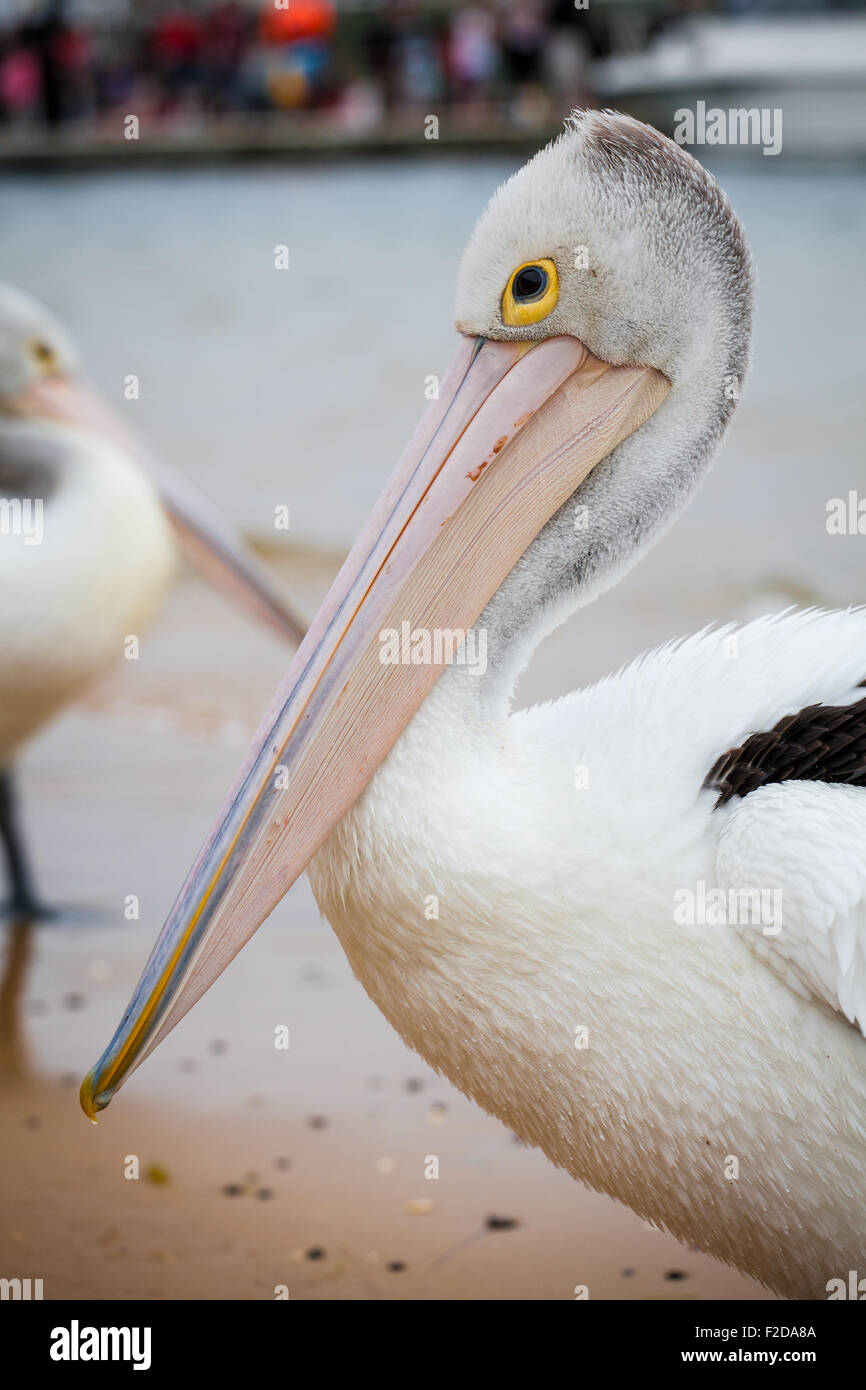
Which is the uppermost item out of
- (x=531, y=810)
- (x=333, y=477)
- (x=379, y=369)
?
(x=379, y=369)

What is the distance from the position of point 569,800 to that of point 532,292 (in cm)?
59

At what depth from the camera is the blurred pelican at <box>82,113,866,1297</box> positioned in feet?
5.39

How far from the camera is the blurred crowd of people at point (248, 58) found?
1047cm

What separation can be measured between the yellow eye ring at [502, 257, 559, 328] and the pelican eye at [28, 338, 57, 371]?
2.60 metres

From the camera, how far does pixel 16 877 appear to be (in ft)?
12.6

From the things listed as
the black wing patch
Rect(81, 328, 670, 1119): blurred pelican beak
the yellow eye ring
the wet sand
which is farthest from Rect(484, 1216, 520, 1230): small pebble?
the yellow eye ring

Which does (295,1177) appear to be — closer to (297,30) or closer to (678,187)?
(678,187)

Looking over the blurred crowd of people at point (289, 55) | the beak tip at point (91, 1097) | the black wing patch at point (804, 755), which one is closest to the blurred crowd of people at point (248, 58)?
the blurred crowd of people at point (289, 55)

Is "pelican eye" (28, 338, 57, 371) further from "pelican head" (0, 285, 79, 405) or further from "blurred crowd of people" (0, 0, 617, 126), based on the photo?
"blurred crowd of people" (0, 0, 617, 126)

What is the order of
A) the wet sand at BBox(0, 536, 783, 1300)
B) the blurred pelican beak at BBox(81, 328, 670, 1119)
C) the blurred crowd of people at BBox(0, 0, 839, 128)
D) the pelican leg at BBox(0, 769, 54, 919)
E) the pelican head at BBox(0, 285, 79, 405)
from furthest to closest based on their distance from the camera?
the blurred crowd of people at BBox(0, 0, 839, 128)
the pelican head at BBox(0, 285, 79, 405)
the pelican leg at BBox(0, 769, 54, 919)
the wet sand at BBox(0, 536, 783, 1300)
the blurred pelican beak at BBox(81, 328, 670, 1119)

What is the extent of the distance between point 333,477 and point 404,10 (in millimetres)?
5587

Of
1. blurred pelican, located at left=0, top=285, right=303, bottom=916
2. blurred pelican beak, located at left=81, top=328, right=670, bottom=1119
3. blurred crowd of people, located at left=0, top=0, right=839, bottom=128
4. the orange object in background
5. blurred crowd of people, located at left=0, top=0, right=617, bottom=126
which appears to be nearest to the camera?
blurred pelican beak, located at left=81, top=328, right=670, bottom=1119
